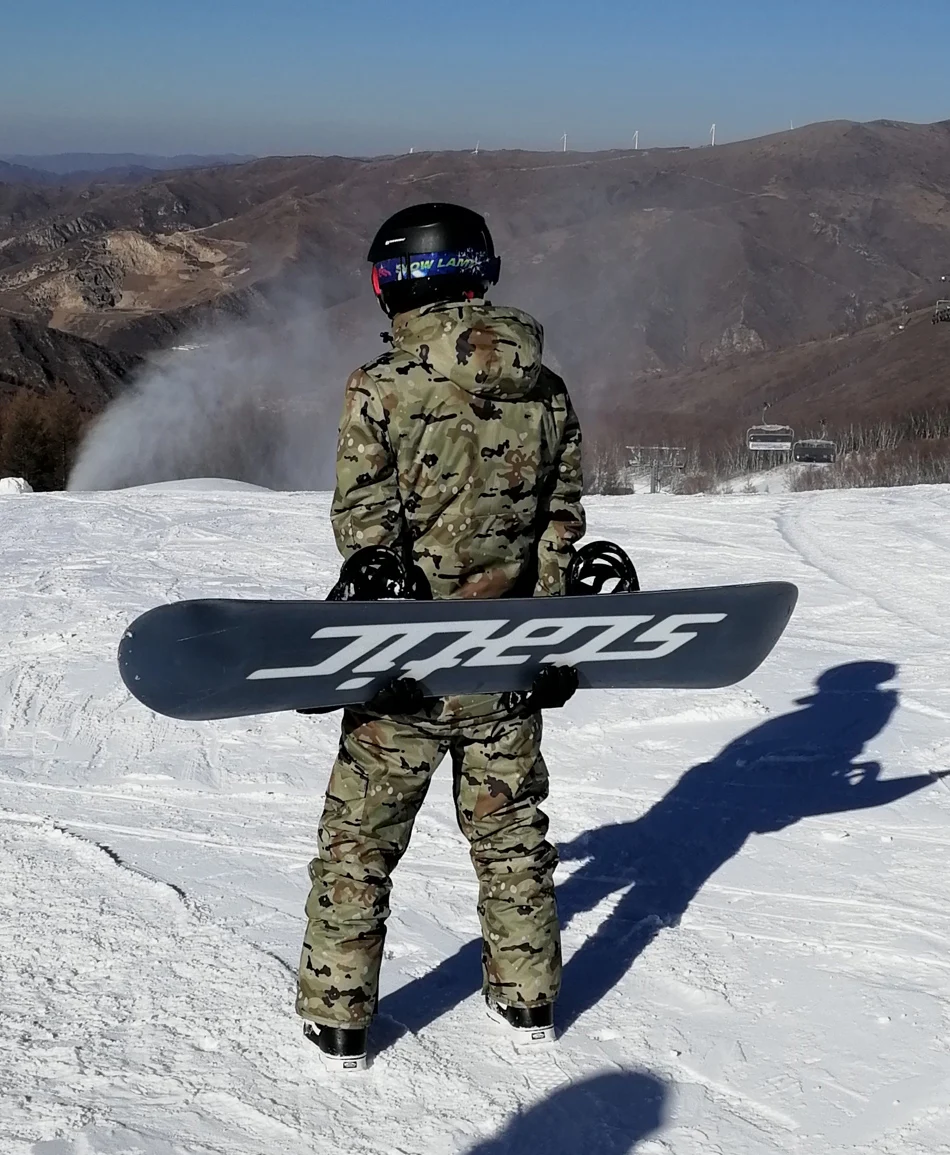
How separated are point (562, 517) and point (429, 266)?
1.86 ft

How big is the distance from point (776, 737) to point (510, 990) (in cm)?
248

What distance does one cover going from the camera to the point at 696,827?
4051mm

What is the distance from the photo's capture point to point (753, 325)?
119 m

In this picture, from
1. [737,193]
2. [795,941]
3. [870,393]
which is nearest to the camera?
[795,941]

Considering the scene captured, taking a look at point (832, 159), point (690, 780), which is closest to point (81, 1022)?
point (690, 780)

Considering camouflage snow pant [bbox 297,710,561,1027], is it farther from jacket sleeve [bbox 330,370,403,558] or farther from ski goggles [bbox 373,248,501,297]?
ski goggles [bbox 373,248,501,297]

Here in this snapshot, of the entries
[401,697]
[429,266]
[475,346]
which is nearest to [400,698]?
[401,697]

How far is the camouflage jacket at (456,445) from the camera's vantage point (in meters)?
2.44

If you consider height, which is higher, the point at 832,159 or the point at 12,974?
the point at 832,159

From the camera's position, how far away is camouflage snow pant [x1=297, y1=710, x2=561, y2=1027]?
2.56 meters

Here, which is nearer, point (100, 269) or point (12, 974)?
point (12, 974)

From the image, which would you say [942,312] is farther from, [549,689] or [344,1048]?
[344,1048]

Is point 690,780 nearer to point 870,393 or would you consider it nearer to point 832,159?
point 870,393

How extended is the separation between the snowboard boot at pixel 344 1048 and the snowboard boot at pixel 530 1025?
0.32 m
